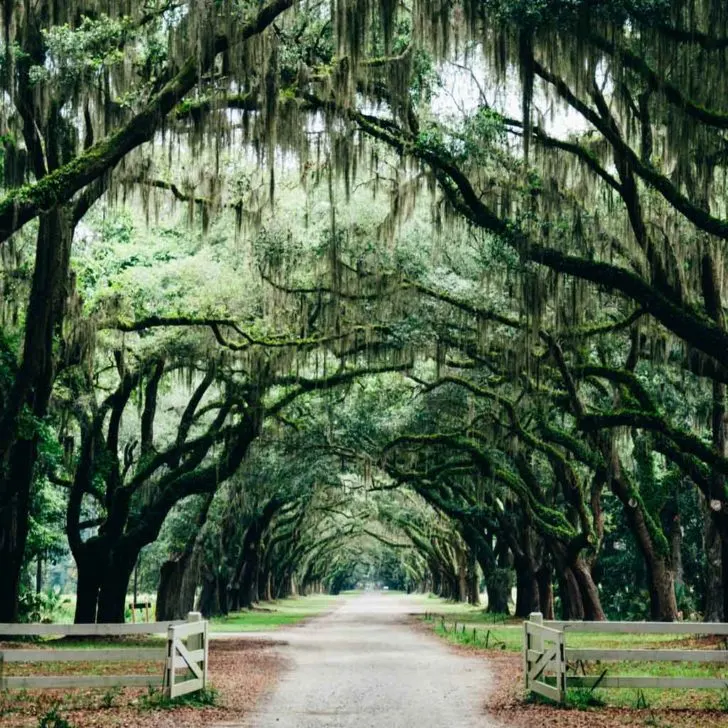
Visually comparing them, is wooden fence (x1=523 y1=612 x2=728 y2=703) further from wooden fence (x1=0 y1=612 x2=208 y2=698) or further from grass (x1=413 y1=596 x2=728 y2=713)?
wooden fence (x1=0 y1=612 x2=208 y2=698)

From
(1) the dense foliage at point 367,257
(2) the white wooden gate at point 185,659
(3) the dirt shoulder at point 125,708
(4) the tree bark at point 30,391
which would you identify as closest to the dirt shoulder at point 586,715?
(3) the dirt shoulder at point 125,708

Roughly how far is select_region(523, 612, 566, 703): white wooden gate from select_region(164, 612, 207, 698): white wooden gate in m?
3.66

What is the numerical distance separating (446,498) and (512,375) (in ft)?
57.5

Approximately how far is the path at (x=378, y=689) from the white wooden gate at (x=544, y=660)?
26.2 inches

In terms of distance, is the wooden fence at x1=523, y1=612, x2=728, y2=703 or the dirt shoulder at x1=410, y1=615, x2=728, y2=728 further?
the wooden fence at x1=523, y1=612, x2=728, y2=703

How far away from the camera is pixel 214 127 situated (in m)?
12.2

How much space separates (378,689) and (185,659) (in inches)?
115

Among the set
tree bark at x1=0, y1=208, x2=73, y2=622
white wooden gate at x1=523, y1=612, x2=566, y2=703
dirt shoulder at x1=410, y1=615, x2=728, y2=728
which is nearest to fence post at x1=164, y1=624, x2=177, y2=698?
dirt shoulder at x1=410, y1=615, x2=728, y2=728

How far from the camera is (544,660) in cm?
1158

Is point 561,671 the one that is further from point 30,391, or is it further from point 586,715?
point 30,391

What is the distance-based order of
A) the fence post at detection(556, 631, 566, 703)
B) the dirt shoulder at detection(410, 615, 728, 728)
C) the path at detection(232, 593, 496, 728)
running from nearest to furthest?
the dirt shoulder at detection(410, 615, 728, 728)
the path at detection(232, 593, 496, 728)
the fence post at detection(556, 631, 566, 703)

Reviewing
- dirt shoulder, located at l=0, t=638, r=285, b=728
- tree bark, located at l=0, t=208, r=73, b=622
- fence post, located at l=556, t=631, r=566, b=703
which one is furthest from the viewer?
tree bark, located at l=0, t=208, r=73, b=622

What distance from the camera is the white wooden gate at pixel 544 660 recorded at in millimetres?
11117

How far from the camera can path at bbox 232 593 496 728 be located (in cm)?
1038
